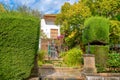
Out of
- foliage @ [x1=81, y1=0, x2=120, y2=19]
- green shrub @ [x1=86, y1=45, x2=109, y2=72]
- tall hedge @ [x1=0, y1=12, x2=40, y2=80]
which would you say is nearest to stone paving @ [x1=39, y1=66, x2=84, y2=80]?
green shrub @ [x1=86, y1=45, x2=109, y2=72]

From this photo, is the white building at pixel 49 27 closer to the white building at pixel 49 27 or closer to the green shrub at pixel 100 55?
the white building at pixel 49 27

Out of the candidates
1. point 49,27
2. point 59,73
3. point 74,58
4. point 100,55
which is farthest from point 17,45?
point 49,27

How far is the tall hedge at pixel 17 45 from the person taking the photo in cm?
805

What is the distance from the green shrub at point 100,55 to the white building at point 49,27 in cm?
1338

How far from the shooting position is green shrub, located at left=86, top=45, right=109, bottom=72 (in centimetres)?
1170

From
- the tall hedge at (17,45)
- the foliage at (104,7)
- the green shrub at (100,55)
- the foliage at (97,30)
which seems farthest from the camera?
the foliage at (104,7)

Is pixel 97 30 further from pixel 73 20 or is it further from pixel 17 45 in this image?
pixel 17 45

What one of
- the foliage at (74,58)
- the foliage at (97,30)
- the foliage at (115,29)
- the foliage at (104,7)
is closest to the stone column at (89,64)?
the foliage at (97,30)

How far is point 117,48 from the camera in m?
17.2

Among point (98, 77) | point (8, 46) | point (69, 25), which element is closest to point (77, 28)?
point (69, 25)

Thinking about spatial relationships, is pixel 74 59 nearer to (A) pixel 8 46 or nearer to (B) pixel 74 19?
(B) pixel 74 19

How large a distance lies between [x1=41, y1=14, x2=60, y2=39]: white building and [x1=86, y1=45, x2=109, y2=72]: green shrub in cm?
1338

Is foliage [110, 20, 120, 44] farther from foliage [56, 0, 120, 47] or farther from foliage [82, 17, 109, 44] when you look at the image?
foliage [82, 17, 109, 44]

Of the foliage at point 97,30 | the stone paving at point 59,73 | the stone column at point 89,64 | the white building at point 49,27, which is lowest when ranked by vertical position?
the stone paving at point 59,73
